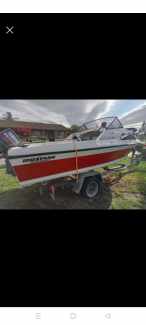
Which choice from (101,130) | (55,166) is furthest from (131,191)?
(55,166)

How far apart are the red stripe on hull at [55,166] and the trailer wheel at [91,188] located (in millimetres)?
235

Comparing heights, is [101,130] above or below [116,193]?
above

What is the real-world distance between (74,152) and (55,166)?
1.08 feet

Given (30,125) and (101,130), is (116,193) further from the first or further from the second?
(30,125)

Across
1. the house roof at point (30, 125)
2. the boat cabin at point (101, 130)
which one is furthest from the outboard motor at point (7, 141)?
the boat cabin at point (101, 130)

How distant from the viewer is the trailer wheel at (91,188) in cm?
181

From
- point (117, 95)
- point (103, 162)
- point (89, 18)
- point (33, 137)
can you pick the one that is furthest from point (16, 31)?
point (103, 162)

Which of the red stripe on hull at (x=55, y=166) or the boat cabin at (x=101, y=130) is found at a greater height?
the boat cabin at (x=101, y=130)

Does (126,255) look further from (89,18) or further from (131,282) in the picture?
(89,18)

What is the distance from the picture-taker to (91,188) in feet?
6.09

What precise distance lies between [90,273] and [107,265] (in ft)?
0.63

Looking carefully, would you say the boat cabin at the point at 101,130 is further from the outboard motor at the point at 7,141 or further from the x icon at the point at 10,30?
the x icon at the point at 10,30

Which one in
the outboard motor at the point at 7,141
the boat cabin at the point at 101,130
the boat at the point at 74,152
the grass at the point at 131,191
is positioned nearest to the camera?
the boat at the point at 74,152

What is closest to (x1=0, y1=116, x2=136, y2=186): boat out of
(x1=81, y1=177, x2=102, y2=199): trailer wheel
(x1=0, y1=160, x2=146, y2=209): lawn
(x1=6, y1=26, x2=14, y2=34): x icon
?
(x1=81, y1=177, x2=102, y2=199): trailer wheel
